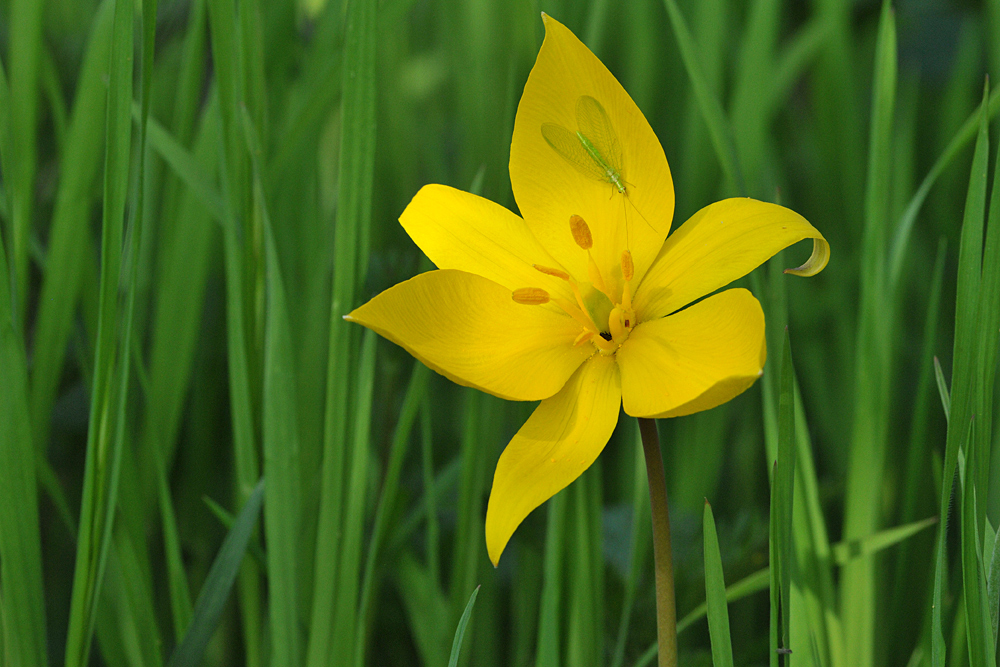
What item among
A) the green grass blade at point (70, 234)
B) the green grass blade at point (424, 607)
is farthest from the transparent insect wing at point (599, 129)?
the green grass blade at point (70, 234)

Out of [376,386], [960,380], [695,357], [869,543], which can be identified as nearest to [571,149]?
[695,357]

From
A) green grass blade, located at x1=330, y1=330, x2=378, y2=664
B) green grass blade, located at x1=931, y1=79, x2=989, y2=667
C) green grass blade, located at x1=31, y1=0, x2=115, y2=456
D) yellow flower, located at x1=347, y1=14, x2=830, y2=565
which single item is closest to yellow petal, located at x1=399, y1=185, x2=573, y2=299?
yellow flower, located at x1=347, y1=14, x2=830, y2=565

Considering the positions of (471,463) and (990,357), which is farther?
(471,463)

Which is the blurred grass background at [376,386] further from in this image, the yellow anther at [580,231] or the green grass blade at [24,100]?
the yellow anther at [580,231]

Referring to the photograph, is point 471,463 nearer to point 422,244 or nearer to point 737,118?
point 422,244

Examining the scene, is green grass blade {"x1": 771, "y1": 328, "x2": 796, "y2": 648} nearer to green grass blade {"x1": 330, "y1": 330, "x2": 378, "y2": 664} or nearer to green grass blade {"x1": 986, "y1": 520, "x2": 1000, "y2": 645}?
green grass blade {"x1": 986, "y1": 520, "x2": 1000, "y2": 645}

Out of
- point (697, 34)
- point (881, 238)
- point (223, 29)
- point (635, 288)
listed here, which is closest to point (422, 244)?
point (635, 288)
